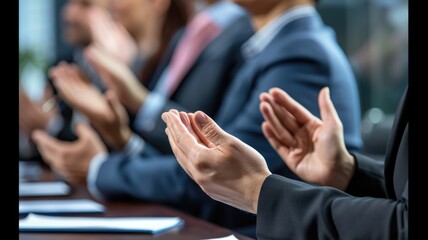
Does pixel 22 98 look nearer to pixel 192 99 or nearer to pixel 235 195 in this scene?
pixel 192 99

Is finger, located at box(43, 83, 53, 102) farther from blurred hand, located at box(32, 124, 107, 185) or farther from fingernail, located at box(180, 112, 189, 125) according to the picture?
fingernail, located at box(180, 112, 189, 125)

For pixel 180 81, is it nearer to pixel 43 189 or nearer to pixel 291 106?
pixel 43 189

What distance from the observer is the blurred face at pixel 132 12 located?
2.87 metres

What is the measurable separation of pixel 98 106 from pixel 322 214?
1528 millimetres

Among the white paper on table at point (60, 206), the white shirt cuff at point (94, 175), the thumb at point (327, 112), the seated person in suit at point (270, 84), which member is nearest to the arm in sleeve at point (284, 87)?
the seated person in suit at point (270, 84)

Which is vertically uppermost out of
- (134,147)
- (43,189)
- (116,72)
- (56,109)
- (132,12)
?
(132,12)

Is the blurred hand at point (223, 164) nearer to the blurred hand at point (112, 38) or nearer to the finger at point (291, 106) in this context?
the finger at point (291, 106)

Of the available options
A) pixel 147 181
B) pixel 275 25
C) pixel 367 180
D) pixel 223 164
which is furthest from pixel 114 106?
pixel 223 164

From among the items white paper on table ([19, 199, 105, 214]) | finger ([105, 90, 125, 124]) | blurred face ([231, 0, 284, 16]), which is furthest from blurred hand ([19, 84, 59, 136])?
blurred face ([231, 0, 284, 16])

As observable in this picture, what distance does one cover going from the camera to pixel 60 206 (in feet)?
5.62

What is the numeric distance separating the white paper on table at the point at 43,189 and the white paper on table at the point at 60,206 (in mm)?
214

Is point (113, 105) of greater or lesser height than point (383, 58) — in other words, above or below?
below

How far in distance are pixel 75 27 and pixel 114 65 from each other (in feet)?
4.01

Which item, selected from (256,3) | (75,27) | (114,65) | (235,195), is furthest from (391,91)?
(235,195)
